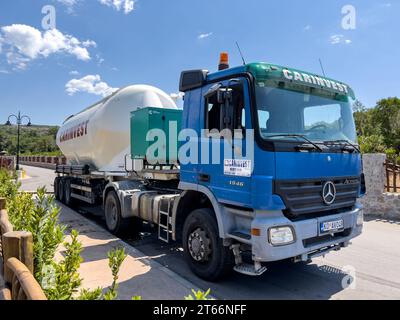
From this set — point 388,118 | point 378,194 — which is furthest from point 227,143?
point 388,118

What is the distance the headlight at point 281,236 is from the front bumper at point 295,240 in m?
0.04

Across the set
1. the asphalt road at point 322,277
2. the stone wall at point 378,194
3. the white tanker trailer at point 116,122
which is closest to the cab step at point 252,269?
the asphalt road at point 322,277

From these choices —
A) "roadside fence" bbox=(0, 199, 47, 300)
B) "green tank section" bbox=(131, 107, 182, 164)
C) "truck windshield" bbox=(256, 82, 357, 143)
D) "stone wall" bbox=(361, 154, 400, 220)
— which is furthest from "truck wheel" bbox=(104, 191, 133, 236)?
"stone wall" bbox=(361, 154, 400, 220)

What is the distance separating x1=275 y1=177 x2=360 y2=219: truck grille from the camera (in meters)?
3.82

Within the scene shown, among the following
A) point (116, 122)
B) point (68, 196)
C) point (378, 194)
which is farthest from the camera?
point (68, 196)

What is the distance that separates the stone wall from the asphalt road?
270cm

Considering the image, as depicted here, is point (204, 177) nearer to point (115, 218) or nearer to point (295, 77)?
point (295, 77)

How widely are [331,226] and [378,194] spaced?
6.31m

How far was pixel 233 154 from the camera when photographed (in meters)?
4.19

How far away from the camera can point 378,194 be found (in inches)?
372

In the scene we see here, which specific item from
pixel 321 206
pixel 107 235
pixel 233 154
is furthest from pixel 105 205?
pixel 321 206

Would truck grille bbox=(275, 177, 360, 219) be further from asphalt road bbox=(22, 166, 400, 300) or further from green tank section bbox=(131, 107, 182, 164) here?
green tank section bbox=(131, 107, 182, 164)
